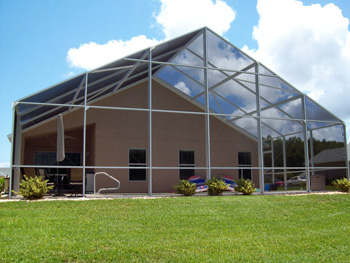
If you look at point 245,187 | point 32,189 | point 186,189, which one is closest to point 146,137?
point 186,189

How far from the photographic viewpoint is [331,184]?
48.9ft

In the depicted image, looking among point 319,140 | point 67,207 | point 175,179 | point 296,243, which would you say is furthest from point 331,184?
point 67,207

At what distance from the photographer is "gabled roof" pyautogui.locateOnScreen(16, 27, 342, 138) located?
42.0ft

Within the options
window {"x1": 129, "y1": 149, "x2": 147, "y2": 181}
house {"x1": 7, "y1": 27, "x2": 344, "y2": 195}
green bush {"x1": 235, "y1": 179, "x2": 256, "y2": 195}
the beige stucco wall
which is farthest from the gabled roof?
window {"x1": 129, "y1": 149, "x2": 147, "y2": 181}

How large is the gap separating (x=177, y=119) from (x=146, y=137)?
5.78ft

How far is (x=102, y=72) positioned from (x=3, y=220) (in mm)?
6349

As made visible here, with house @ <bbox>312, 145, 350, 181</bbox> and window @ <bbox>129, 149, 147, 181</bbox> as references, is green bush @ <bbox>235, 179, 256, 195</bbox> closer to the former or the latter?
house @ <bbox>312, 145, 350, 181</bbox>

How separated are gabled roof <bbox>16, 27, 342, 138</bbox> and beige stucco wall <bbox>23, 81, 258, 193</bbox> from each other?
32.5 inches

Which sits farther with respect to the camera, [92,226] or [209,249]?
[92,226]

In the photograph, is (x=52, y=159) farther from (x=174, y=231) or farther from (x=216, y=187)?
(x=174, y=231)

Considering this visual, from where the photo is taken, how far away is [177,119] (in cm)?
1722

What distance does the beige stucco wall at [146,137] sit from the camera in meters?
15.8

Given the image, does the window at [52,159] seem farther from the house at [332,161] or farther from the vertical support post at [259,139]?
the house at [332,161]

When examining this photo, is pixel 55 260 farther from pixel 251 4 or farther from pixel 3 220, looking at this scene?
pixel 251 4
